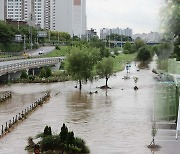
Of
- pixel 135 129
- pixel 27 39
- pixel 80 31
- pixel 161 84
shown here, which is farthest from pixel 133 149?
pixel 80 31

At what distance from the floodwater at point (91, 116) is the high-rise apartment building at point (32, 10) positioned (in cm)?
12786

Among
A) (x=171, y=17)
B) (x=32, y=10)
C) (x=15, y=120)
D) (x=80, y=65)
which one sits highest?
(x=32, y=10)

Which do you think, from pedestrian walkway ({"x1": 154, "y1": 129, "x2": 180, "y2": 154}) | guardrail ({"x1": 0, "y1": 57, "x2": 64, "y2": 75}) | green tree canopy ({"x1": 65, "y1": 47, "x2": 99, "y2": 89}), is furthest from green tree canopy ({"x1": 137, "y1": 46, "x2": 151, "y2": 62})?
pedestrian walkway ({"x1": 154, "y1": 129, "x2": 180, "y2": 154})

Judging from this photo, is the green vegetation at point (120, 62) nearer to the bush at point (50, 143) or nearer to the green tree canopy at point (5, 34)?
the green tree canopy at point (5, 34)

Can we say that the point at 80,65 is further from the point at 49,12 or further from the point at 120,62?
the point at 49,12

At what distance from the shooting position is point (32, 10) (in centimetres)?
17688

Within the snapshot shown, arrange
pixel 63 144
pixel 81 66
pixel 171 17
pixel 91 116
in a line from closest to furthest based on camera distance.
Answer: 1. pixel 171 17
2. pixel 63 144
3. pixel 91 116
4. pixel 81 66

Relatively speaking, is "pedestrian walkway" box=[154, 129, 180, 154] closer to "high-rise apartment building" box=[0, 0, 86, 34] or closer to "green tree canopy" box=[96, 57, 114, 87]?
"green tree canopy" box=[96, 57, 114, 87]

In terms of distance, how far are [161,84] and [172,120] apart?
1.75m

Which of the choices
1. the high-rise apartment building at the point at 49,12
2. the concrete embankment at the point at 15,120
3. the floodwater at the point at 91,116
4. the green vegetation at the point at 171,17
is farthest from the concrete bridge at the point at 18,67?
the high-rise apartment building at the point at 49,12

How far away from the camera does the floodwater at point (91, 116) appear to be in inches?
799

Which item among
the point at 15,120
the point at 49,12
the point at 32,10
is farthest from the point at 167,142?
the point at 49,12

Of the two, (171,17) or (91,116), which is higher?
(171,17)

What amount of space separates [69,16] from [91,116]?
159447 millimetres
